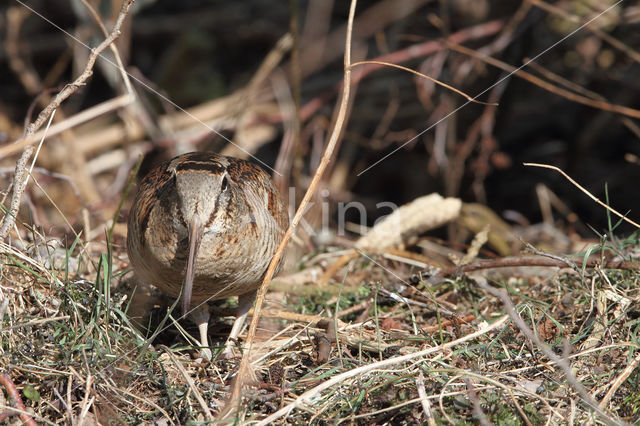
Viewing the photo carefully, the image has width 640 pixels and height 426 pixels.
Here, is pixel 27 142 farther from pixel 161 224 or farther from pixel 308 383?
pixel 308 383

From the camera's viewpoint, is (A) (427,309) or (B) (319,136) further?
(B) (319,136)

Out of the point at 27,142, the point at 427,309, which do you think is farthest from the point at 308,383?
the point at 27,142

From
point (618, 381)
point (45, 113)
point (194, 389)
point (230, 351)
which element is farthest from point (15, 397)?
point (618, 381)

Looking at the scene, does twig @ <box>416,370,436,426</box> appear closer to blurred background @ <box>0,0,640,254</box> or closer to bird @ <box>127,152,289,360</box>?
bird @ <box>127,152,289,360</box>

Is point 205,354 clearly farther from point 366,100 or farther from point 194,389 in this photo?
point 366,100

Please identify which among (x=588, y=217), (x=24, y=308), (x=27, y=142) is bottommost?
(x=588, y=217)

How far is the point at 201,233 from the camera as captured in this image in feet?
8.27

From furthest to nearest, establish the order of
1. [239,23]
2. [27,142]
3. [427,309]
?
[239,23] → [427,309] → [27,142]

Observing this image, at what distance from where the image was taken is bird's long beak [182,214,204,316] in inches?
96.3

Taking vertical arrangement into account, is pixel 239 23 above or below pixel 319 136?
above

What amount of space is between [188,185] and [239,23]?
547 cm

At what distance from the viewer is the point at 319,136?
6.21 metres

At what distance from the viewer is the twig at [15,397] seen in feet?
7.20

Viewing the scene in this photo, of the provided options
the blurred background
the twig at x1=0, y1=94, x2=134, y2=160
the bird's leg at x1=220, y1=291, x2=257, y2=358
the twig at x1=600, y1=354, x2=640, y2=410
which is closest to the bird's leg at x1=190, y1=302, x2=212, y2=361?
A: the bird's leg at x1=220, y1=291, x2=257, y2=358
